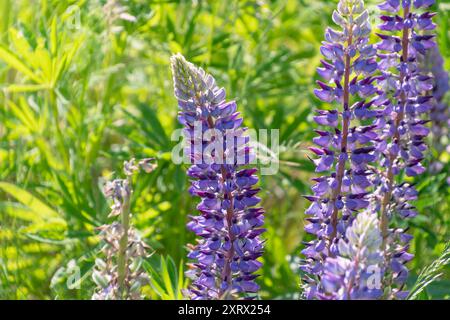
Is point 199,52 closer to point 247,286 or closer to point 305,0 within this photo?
point 305,0

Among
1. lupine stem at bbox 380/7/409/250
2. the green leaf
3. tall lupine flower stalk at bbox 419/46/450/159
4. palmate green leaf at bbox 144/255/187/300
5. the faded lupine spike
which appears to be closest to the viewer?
the faded lupine spike

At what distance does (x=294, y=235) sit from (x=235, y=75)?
114 centimetres

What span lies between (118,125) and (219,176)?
191cm

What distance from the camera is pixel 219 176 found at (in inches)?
88.6

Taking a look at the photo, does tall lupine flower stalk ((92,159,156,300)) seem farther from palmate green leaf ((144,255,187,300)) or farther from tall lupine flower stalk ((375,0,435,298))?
tall lupine flower stalk ((375,0,435,298))

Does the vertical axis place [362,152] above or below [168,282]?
above

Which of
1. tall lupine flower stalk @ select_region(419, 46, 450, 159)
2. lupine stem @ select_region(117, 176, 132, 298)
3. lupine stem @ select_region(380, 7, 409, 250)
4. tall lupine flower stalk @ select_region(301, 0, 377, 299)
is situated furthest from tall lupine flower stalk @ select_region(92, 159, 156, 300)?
tall lupine flower stalk @ select_region(419, 46, 450, 159)

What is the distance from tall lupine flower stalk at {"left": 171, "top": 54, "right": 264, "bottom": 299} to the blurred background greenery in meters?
0.90

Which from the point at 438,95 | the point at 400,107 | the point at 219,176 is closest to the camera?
the point at 219,176

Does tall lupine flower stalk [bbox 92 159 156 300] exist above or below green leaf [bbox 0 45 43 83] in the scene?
below

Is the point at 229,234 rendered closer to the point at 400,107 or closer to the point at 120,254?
the point at 120,254

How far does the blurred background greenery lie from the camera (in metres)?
3.41

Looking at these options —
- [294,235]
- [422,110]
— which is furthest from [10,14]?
[422,110]

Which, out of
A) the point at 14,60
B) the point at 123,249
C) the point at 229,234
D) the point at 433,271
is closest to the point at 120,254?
the point at 123,249
